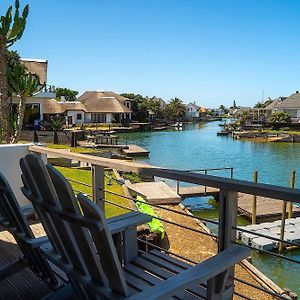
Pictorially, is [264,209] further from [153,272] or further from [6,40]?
[153,272]

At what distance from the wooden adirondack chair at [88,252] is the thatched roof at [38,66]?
98.3 ft

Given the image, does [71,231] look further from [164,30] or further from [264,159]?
[264,159]

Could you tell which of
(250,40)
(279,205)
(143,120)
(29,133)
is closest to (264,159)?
(250,40)

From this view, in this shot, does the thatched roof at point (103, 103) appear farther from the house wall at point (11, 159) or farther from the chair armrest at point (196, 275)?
the chair armrest at point (196, 275)

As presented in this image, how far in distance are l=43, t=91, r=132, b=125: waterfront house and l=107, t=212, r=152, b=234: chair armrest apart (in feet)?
154

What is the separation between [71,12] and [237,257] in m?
18.8

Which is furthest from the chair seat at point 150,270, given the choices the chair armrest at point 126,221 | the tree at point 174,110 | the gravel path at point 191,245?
the tree at point 174,110

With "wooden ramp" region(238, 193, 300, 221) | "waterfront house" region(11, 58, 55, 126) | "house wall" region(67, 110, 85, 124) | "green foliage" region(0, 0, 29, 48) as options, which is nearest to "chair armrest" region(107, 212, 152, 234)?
"wooden ramp" region(238, 193, 300, 221)

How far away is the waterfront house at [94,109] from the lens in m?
51.0

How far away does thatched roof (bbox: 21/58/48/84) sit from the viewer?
29984mm

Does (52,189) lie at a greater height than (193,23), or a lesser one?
lesser

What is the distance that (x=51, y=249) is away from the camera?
1781 mm

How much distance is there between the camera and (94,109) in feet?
193

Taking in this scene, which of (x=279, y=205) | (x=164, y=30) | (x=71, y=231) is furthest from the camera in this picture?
(x=164, y=30)
